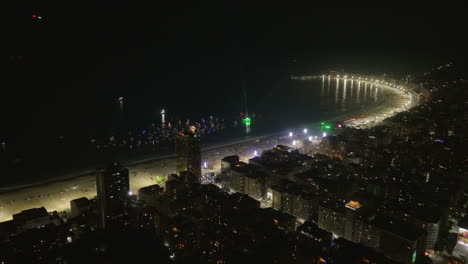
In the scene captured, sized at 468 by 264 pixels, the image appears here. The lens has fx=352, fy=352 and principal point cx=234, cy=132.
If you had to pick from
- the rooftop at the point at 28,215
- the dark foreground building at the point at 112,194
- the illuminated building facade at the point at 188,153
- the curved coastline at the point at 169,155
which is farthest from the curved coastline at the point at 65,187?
the dark foreground building at the point at 112,194

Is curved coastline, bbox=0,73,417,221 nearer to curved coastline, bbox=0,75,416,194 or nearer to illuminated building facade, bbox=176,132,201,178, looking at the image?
curved coastline, bbox=0,75,416,194

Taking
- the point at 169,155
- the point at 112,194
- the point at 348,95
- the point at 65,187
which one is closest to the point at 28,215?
the point at 112,194

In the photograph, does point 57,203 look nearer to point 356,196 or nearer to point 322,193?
point 322,193

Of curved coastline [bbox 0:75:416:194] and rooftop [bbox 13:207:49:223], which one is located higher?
rooftop [bbox 13:207:49:223]

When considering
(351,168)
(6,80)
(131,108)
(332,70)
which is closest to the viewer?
(351,168)

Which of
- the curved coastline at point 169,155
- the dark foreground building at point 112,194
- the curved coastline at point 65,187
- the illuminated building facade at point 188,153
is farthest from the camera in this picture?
the curved coastline at point 169,155

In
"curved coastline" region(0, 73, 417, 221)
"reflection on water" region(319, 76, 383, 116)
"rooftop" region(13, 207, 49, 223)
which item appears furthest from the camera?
"reflection on water" region(319, 76, 383, 116)

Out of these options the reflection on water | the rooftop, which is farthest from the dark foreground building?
the reflection on water

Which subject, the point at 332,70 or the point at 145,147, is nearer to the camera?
the point at 145,147

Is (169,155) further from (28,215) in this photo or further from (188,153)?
(28,215)

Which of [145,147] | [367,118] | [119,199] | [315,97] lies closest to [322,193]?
[119,199]

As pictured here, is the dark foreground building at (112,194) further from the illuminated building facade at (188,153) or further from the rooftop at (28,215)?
the illuminated building facade at (188,153)
